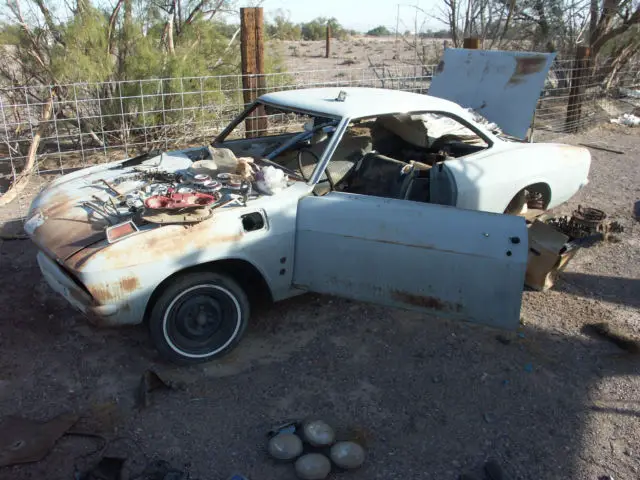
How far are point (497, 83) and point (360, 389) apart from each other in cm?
411

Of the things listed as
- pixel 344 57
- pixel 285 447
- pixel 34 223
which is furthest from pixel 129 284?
pixel 344 57

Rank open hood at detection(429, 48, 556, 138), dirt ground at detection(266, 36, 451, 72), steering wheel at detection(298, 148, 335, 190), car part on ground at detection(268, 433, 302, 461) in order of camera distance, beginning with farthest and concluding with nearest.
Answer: dirt ground at detection(266, 36, 451, 72) → open hood at detection(429, 48, 556, 138) → steering wheel at detection(298, 148, 335, 190) → car part on ground at detection(268, 433, 302, 461)

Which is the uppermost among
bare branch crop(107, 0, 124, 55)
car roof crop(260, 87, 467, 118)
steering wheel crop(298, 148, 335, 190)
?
bare branch crop(107, 0, 124, 55)

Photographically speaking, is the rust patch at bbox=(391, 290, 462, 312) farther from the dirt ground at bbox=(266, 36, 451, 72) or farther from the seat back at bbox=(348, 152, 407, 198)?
the dirt ground at bbox=(266, 36, 451, 72)

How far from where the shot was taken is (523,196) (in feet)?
16.9

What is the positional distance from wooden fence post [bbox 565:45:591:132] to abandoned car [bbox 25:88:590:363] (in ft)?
24.3

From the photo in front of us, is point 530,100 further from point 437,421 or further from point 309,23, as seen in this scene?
point 309,23

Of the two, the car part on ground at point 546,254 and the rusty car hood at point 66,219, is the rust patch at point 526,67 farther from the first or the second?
the rusty car hood at point 66,219

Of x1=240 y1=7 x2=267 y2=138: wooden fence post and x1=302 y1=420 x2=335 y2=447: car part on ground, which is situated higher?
x1=240 y1=7 x2=267 y2=138: wooden fence post

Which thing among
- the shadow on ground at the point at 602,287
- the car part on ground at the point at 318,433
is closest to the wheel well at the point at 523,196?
the shadow on ground at the point at 602,287

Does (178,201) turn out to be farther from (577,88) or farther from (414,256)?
(577,88)

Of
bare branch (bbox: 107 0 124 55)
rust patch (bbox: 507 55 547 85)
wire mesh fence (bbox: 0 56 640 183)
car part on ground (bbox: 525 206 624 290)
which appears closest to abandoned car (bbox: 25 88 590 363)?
car part on ground (bbox: 525 206 624 290)

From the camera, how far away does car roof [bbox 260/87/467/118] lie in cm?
438

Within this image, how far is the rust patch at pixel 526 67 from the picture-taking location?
598 centimetres
